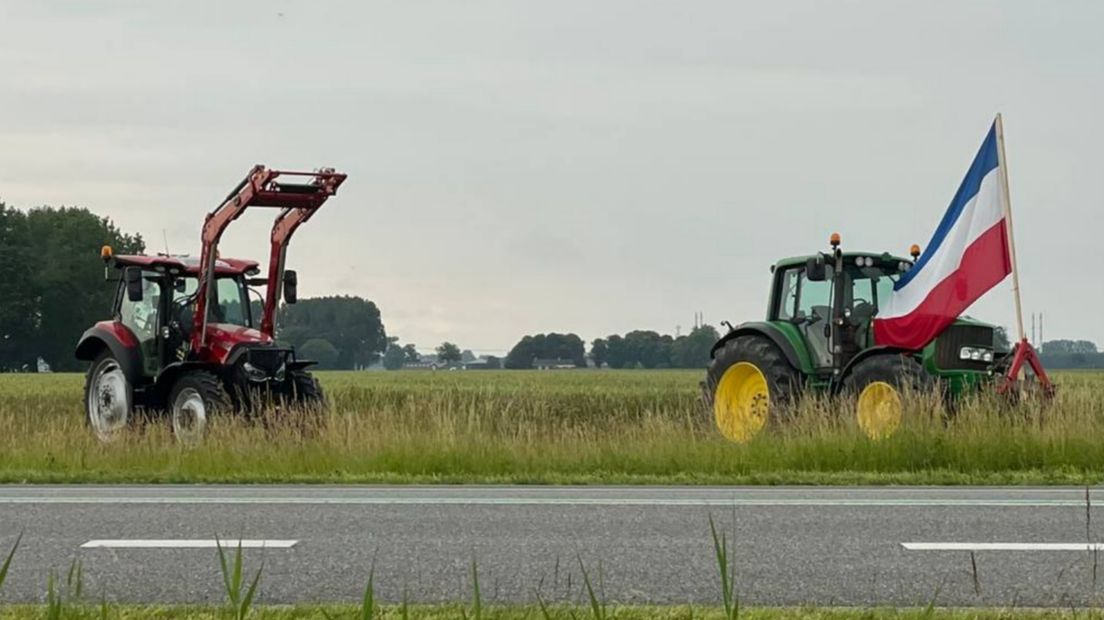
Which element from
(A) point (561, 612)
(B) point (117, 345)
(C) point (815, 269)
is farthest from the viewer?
(B) point (117, 345)

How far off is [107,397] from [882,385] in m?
9.45

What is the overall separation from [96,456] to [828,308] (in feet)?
26.9

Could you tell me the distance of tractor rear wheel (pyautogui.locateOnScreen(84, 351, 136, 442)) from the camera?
17.0 metres

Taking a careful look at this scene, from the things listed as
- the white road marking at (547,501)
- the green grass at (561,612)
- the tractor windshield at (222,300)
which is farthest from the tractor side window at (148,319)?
the green grass at (561,612)

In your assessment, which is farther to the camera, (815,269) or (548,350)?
(548,350)

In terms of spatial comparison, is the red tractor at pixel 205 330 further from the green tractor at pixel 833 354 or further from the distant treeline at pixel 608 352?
the distant treeline at pixel 608 352

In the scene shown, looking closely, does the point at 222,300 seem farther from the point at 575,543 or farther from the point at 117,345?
the point at 575,543

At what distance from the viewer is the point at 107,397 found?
17531 millimetres

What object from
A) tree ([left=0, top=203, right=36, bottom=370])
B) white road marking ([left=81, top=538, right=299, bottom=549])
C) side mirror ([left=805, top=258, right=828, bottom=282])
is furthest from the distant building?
white road marking ([left=81, top=538, right=299, bottom=549])

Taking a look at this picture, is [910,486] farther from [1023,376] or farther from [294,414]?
[294,414]

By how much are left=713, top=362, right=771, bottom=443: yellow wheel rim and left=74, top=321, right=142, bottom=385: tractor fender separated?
700cm

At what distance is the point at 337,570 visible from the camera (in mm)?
6590

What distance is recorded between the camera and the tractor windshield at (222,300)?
17125 mm

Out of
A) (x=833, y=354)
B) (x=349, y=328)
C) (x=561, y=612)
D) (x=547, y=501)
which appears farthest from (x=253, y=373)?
(x=349, y=328)
